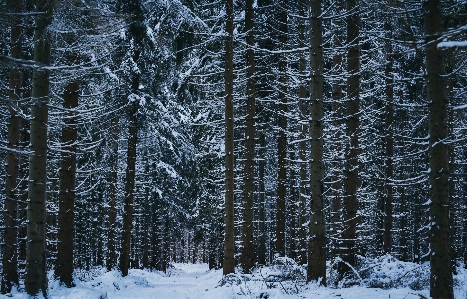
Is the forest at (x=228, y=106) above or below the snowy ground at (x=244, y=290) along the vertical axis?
above

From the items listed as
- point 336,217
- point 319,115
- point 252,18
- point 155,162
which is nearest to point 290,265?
point 336,217

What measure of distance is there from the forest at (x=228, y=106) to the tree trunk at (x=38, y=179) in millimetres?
29

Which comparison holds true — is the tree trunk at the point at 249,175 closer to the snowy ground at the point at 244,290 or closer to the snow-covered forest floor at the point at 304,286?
the snow-covered forest floor at the point at 304,286

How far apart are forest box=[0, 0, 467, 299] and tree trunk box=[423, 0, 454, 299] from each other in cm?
2

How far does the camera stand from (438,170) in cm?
737

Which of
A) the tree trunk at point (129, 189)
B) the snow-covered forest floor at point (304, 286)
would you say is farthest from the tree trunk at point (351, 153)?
the tree trunk at point (129, 189)

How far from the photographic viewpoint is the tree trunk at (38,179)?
8.96m

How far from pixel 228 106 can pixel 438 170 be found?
785 centimetres

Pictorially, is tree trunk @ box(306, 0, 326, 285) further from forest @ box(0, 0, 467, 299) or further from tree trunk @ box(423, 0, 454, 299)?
tree trunk @ box(423, 0, 454, 299)

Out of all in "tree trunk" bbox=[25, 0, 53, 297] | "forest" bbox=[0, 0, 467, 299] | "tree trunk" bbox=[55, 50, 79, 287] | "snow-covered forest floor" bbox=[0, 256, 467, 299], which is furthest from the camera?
"tree trunk" bbox=[55, 50, 79, 287]

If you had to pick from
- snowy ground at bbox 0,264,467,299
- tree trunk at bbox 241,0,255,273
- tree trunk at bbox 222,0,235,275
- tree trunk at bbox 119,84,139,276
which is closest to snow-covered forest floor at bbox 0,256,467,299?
snowy ground at bbox 0,264,467,299

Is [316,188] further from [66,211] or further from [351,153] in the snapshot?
[66,211]

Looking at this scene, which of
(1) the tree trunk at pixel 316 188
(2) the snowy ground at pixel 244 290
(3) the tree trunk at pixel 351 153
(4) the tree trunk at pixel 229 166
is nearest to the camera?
(2) the snowy ground at pixel 244 290

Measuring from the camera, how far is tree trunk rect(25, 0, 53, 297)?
353 inches
